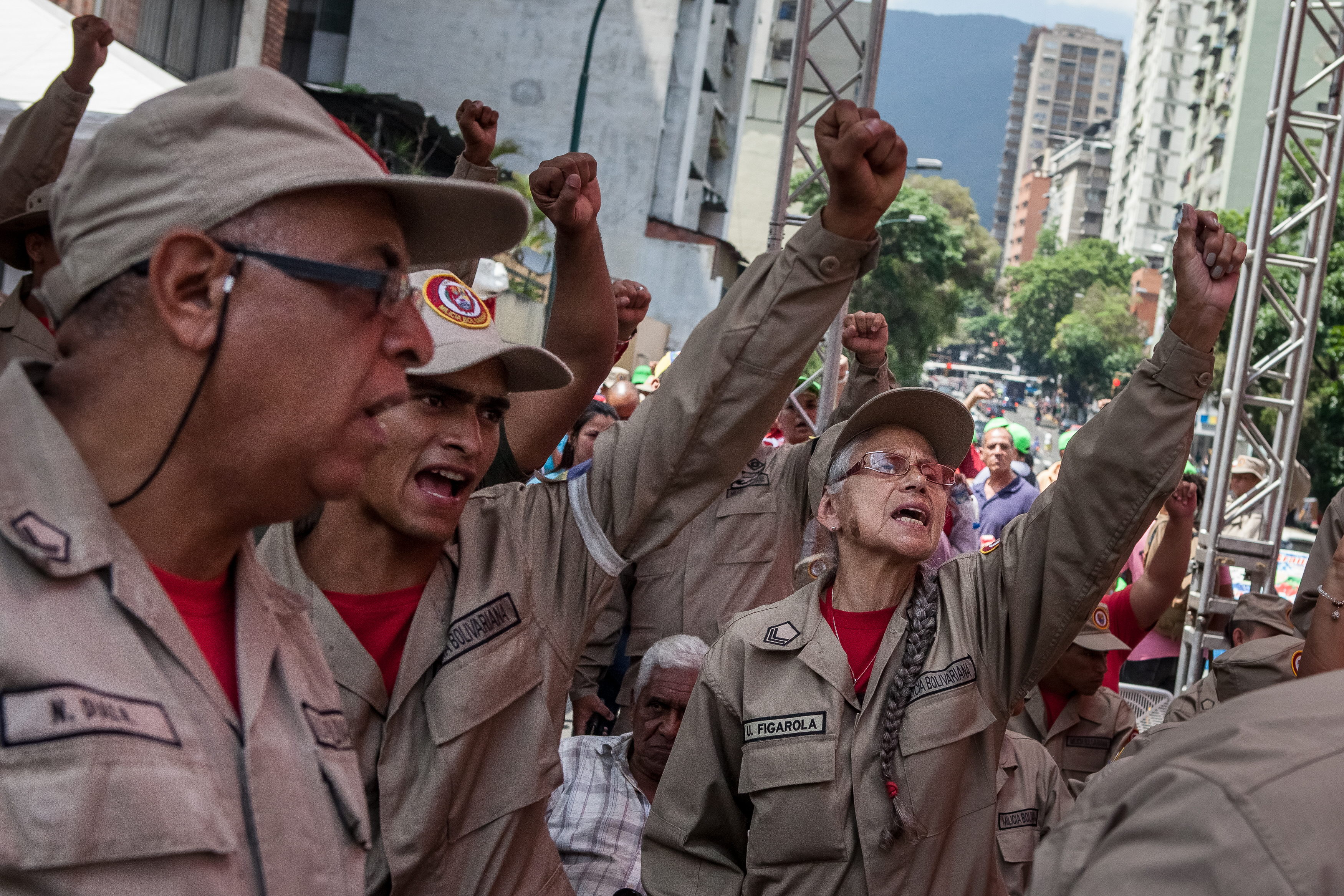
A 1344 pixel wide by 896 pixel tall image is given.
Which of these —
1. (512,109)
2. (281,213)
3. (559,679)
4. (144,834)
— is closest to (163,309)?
(281,213)

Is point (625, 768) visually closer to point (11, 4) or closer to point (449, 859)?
point (449, 859)

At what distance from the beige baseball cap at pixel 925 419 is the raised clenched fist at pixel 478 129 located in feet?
3.92

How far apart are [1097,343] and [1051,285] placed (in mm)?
13175

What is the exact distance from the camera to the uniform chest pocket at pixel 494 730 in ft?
7.72

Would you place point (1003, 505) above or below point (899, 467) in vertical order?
below

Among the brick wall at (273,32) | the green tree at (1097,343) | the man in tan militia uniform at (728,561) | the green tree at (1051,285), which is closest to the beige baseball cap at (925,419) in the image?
the man in tan militia uniform at (728,561)

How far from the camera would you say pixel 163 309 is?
136cm

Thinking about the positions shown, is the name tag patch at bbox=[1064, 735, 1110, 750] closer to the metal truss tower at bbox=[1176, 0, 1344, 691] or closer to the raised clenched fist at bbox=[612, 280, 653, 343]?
the raised clenched fist at bbox=[612, 280, 653, 343]

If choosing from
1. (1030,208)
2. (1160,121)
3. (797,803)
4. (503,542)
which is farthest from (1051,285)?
(503,542)

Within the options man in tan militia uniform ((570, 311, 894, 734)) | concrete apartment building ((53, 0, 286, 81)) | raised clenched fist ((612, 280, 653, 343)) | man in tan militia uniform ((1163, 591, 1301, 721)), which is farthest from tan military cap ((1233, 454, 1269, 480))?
concrete apartment building ((53, 0, 286, 81))

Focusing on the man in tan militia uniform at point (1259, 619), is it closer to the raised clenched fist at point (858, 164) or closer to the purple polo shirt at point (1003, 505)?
the purple polo shirt at point (1003, 505)

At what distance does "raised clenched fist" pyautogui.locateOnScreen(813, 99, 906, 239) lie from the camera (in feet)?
6.75

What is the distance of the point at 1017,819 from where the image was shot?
12.5ft

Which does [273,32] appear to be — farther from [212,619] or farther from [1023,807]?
[212,619]
